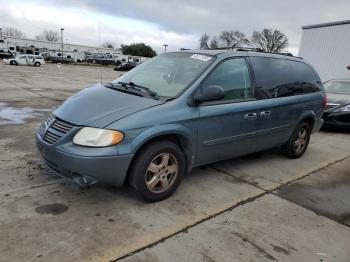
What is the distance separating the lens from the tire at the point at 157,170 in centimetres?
363

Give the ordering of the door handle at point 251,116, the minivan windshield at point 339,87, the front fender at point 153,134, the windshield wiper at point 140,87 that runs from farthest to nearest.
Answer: the minivan windshield at point 339,87
the door handle at point 251,116
the windshield wiper at point 140,87
the front fender at point 153,134

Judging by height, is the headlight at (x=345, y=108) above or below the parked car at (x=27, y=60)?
above

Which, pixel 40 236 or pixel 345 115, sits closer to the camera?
pixel 40 236

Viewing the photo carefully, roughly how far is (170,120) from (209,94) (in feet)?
1.89

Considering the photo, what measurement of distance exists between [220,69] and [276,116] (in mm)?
1323

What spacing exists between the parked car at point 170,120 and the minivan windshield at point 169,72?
0.04ft

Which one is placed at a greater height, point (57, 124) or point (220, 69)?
point (220, 69)

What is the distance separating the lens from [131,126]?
3.51 meters

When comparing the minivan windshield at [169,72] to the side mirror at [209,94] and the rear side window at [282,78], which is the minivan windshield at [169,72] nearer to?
the side mirror at [209,94]

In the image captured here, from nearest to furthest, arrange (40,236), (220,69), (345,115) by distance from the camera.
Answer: (40,236) < (220,69) < (345,115)

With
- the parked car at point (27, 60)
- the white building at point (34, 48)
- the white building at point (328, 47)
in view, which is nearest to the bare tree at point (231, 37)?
the white building at point (34, 48)

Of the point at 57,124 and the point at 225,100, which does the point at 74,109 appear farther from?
the point at 225,100

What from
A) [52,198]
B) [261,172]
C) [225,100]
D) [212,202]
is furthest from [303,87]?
[52,198]

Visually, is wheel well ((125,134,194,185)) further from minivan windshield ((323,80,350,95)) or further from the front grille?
minivan windshield ((323,80,350,95))
